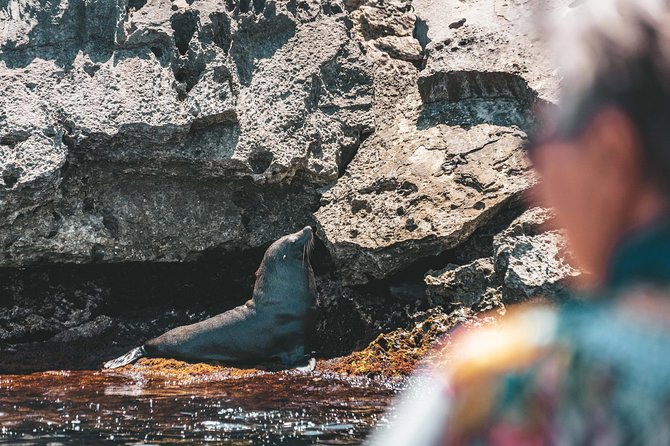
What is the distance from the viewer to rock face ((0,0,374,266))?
787cm

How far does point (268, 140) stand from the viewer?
8.02m

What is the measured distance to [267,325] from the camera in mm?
8148

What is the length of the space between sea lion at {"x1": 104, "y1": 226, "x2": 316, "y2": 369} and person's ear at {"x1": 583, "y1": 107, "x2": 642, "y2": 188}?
7307mm

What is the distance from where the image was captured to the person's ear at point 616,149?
716 mm

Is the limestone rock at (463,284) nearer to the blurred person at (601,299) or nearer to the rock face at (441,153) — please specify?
the rock face at (441,153)

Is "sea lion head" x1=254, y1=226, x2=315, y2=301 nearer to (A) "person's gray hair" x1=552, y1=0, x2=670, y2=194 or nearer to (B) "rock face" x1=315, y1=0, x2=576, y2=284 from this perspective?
(B) "rock face" x1=315, y1=0, x2=576, y2=284

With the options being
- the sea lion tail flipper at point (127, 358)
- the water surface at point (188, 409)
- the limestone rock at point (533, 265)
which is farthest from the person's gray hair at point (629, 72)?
the sea lion tail flipper at point (127, 358)

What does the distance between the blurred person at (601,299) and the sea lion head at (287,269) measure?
24.2 ft

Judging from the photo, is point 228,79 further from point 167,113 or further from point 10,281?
point 10,281

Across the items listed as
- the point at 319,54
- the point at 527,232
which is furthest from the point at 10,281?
the point at 527,232

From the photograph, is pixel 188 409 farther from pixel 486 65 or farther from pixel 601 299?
pixel 601 299

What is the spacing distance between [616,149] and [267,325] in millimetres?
7532

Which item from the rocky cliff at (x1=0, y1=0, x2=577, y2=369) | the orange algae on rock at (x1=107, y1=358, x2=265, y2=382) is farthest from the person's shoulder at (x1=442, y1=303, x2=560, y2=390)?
the orange algae on rock at (x1=107, y1=358, x2=265, y2=382)

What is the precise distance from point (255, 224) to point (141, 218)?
1019 mm
